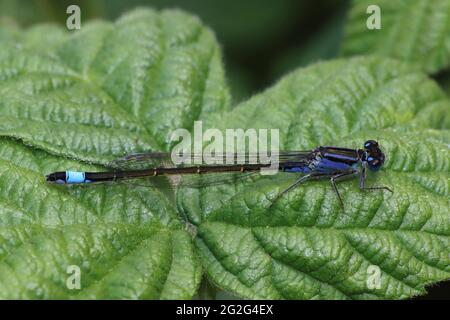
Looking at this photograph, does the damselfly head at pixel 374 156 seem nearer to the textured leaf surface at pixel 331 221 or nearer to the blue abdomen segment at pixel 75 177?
the textured leaf surface at pixel 331 221

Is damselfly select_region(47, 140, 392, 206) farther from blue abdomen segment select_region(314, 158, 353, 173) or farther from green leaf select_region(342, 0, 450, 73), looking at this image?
green leaf select_region(342, 0, 450, 73)

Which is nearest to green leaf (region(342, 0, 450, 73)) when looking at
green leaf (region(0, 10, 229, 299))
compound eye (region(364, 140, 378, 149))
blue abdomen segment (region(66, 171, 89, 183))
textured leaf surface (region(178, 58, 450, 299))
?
textured leaf surface (region(178, 58, 450, 299))

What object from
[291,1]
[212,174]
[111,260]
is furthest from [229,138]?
[291,1]

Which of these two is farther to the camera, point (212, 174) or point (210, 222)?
point (212, 174)

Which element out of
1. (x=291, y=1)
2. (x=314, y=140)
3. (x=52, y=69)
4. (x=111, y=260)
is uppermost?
(x=291, y=1)

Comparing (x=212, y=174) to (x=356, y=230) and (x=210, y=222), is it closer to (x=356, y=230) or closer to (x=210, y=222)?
(x=210, y=222)

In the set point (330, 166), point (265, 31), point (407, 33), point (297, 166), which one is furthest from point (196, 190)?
point (265, 31)

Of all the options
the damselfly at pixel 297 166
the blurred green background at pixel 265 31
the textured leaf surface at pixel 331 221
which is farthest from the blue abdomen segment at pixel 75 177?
the blurred green background at pixel 265 31
